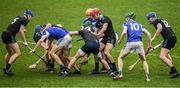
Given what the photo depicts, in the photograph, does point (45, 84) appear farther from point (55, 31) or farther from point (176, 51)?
point (176, 51)

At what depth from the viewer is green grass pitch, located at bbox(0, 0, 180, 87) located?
1778cm

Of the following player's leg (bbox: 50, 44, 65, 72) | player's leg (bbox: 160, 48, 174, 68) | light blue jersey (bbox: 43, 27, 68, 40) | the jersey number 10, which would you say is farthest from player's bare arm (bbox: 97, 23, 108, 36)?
player's leg (bbox: 160, 48, 174, 68)

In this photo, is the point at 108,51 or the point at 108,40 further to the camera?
the point at 108,40

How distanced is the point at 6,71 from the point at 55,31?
2251 millimetres

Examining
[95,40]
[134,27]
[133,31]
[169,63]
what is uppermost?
[134,27]

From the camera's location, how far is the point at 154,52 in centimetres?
2372

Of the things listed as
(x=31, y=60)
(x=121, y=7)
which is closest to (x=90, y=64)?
(x=31, y=60)

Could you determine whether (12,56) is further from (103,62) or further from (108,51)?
(108,51)

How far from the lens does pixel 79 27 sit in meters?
29.1

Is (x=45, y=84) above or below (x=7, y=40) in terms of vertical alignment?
below

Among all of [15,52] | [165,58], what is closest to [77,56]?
[15,52]

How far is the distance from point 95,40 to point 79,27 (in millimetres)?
10664

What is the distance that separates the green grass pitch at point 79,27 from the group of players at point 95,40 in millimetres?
500

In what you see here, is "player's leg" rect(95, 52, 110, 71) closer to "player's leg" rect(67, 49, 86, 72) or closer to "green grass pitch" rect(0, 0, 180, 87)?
"green grass pitch" rect(0, 0, 180, 87)
